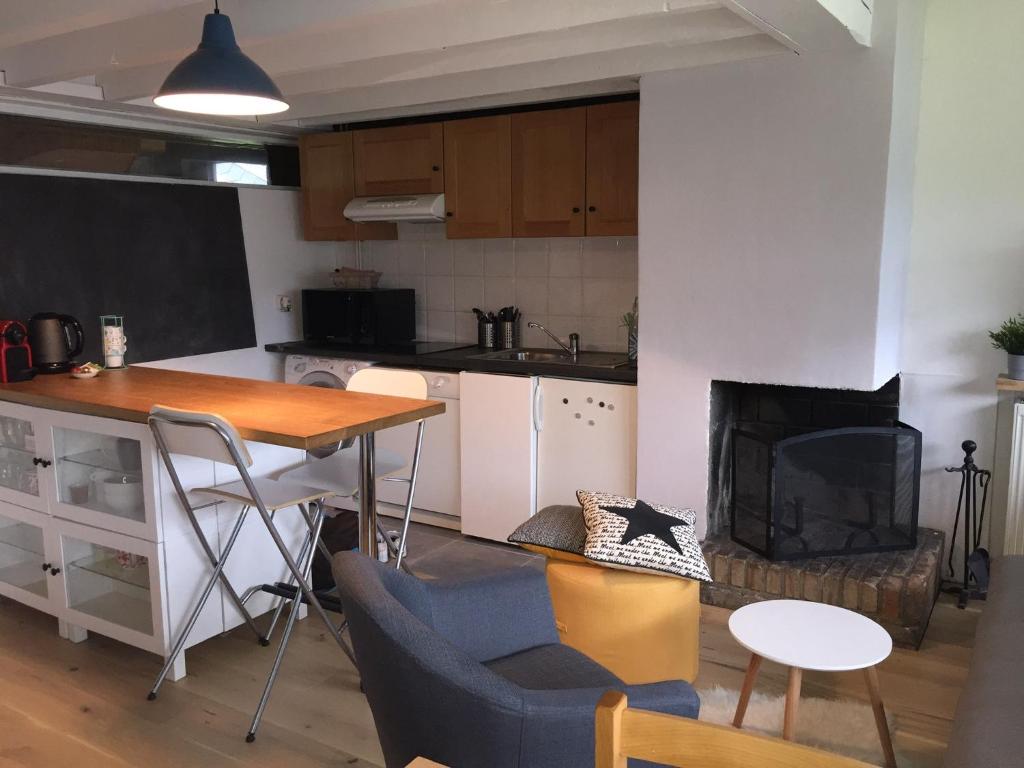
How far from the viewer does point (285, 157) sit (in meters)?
5.28

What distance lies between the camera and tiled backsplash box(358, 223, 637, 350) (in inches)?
181

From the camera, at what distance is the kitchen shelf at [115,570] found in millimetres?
3037

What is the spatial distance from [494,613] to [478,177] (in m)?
2.82

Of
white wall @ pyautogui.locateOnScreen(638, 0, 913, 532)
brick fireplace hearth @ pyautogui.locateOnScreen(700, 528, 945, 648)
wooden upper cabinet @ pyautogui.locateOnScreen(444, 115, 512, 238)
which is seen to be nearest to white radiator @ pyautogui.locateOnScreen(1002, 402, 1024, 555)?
brick fireplace hearth @ pyautogui.locateOnScreen(700, 528, 945, 648)

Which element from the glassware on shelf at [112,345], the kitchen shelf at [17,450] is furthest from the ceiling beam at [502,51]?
the kitchen shelf at [17,450]

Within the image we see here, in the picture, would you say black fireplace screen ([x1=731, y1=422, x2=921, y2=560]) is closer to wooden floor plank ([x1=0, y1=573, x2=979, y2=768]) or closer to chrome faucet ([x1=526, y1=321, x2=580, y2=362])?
wooden floor plank ([x1=0, y1=573, x2=979, y2=768])

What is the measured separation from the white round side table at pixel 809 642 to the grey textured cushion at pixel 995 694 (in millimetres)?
220

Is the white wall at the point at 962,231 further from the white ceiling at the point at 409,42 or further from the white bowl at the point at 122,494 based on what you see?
the white bowl at the point at 122,494

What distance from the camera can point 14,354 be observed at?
11.3 feet

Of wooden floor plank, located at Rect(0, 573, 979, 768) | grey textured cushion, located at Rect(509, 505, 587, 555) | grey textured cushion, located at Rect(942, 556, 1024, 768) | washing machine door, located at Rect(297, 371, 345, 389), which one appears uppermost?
washing machine door, located at Rect(297, 371, 345, 389)

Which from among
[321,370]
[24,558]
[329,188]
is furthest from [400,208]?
[24,558]

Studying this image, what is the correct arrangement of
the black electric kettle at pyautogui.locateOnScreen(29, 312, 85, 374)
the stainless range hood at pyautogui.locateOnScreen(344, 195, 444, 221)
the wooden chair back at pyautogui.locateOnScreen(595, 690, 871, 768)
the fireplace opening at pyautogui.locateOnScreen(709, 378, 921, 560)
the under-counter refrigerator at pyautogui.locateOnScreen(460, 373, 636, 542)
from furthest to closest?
the stainless range hood at pyautogui.locateOnScreen(344, 195, 444, 221) < the under-counter refrigerator at pyautogui.locateOnScreen(460, 373, 636, 542) < the black electric kettle at pyautogui.locateOnScreen(29, 312, 85, 374) < the fireplace opening at pyautogui.locateOnScreen(709, 378, 921, 560) < the wooden chair back at pyautogui.locateOnScreen(595, 690, 871, 768)

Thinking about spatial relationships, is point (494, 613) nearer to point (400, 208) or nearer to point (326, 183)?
point (400, 208)

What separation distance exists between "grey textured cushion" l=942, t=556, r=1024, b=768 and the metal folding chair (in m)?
1.85
